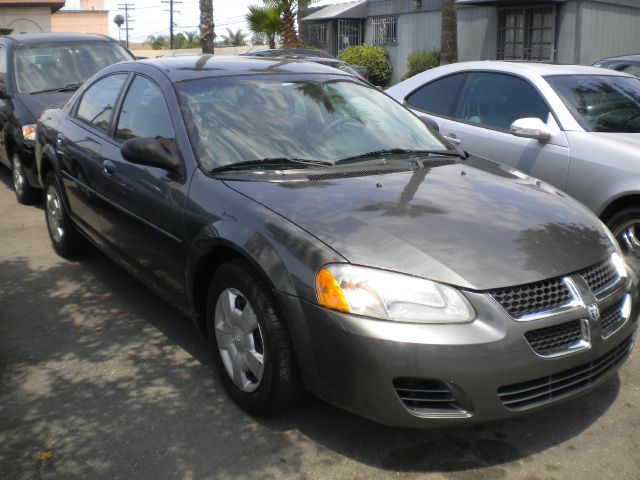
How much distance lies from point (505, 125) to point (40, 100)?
504cm

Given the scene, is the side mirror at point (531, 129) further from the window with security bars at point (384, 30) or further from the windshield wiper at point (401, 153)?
the window with security bars at point (384, 30)

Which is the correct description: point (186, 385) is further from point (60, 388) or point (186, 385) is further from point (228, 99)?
point (228, 99)

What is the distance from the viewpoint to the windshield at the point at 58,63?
8.56m

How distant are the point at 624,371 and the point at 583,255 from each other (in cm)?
105

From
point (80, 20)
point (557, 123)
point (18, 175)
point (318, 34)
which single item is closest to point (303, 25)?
point (318, 34)

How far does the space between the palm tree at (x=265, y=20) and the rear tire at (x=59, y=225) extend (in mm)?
23520

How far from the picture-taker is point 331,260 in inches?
119

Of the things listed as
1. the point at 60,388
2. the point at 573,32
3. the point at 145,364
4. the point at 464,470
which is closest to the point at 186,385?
the point at 145,364

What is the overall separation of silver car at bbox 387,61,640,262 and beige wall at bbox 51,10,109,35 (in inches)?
2521

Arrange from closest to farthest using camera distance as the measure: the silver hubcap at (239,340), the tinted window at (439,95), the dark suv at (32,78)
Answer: the silver hubcap at (239,340), the tinted window at (439,95), the dark suv at (32,78)

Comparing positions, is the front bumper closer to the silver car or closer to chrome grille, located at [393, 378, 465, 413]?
chrome grille, located at [393, 378, 465, 413]

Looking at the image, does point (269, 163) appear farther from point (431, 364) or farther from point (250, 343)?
point (431, 364)

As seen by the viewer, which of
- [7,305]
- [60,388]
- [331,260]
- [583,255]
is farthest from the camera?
[7,305]

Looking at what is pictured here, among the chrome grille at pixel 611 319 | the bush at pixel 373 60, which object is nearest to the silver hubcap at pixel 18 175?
the chrome grille at pixel 611 319
